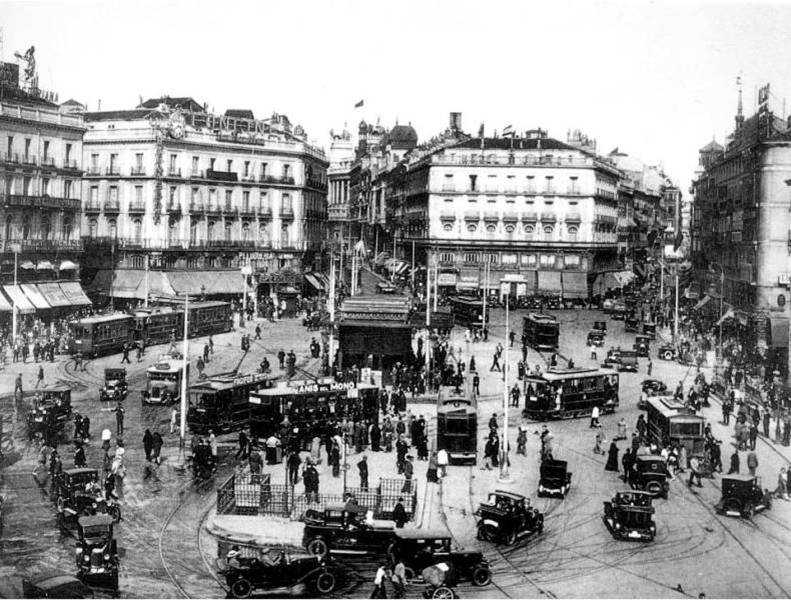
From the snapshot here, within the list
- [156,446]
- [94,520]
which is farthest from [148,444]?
[94,520]

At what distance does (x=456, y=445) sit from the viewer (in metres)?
29.2

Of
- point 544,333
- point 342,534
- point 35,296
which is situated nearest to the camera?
point 342,534

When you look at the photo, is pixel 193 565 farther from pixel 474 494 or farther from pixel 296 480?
pixel 474 494

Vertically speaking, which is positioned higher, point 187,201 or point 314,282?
point 187,201

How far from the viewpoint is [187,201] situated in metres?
69.3

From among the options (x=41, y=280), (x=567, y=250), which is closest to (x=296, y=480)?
(x=41, y=280)

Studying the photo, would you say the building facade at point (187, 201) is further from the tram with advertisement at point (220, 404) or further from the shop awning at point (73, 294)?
the tram with advertisement at point (220, 404)

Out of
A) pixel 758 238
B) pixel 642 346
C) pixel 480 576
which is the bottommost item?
pixel 480 576

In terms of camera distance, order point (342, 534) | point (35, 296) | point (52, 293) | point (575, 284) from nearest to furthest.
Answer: point (342, 534) < point (35, 296) < point (52, 293) < point (575, 284)

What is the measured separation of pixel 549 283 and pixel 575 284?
98.5 inches

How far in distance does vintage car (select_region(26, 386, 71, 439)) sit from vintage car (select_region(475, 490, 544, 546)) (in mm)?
17326

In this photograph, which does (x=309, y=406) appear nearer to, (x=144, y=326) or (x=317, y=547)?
(x=317, y=547)

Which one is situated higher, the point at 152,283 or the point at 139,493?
the point at 152,283

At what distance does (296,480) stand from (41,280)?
3377 cm
